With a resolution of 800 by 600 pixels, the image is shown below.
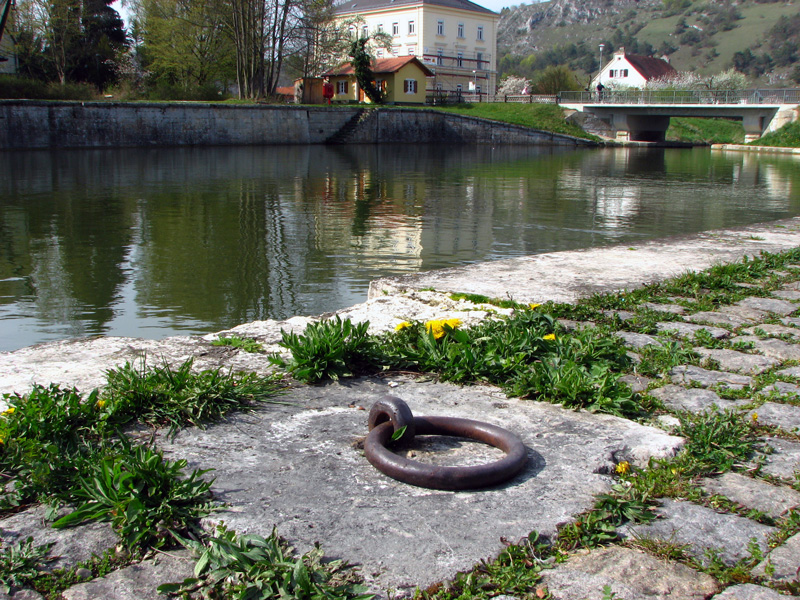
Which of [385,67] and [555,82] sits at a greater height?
[555,82]

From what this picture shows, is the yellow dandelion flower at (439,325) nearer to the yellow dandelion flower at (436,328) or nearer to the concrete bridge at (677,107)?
the yellow dandelion flower at (436,328)

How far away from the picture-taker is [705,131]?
5409 centimetres

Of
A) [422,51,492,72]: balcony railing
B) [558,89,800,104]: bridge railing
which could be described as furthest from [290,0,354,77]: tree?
[558,89,800,104]: bridge railing

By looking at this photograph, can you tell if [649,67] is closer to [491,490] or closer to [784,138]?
[784,138]

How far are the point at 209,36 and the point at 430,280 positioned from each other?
45.4 meters

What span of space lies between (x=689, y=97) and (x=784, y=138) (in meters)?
7.83

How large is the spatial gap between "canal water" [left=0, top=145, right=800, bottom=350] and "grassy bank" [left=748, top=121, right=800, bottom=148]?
18781mm

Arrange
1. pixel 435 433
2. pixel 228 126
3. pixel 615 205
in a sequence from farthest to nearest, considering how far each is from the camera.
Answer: pixel 228 126, pixel 615 205, pixel 435 433

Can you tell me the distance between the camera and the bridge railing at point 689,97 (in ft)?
139

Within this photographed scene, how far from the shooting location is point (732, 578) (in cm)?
187

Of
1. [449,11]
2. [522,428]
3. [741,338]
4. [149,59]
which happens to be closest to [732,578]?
[522,428]

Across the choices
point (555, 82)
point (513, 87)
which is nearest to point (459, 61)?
point (513, 87)

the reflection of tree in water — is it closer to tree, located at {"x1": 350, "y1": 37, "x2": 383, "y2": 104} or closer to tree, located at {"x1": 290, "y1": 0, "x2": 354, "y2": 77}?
tree, located at {"x1": 290, "y1": 0, "x2": 354, "y2": 77}

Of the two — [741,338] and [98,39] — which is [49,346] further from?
[98,39]
